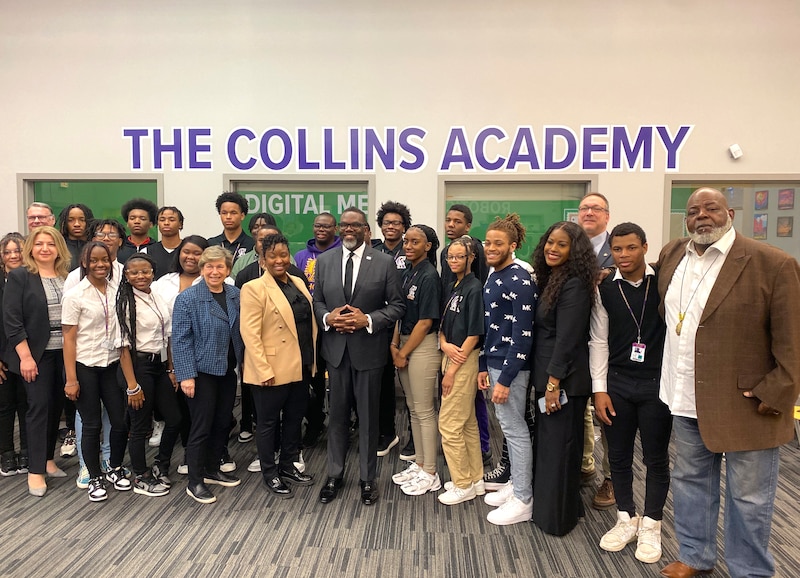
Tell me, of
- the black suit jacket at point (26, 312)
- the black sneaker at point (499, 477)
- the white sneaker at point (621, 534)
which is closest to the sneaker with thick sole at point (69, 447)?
the black suit jacket at point (26, 312)

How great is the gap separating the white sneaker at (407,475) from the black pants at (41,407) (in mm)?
2309

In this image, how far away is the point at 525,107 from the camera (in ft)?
16.6

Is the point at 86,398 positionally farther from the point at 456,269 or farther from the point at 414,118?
the point at 414,118

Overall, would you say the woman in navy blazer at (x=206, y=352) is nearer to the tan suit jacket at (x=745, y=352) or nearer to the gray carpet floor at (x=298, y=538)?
the gray carpet floor at (x=298, y=538)

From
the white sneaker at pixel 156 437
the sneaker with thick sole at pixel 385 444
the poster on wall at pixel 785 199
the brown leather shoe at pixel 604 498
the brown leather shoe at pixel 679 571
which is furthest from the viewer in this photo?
the poster on wall at pixel 785 199

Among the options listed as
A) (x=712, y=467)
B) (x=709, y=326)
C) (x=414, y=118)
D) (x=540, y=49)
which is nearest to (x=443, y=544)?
(x=712, y=467)

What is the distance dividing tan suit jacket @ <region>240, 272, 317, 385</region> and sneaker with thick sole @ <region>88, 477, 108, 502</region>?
→ 1.18 metres

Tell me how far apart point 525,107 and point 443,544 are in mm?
4310

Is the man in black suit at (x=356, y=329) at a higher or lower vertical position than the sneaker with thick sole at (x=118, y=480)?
higher

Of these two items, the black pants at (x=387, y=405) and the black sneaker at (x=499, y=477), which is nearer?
the black sneaker at (x=499, y=477)

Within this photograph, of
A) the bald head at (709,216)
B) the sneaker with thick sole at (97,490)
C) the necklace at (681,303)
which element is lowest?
the sneaker with thick sole at (97,490)

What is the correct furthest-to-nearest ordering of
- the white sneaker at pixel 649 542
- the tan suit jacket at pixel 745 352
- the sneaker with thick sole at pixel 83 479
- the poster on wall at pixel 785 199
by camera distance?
the poster on wall at pixel 785 199
the sneaker with thick sole at pixel 83 479
the white sneaker at pixel 649 542
the tan suit jacket at pixel 745 352

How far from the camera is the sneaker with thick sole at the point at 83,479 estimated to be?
10.2ft

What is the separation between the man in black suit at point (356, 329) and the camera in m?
2.86
